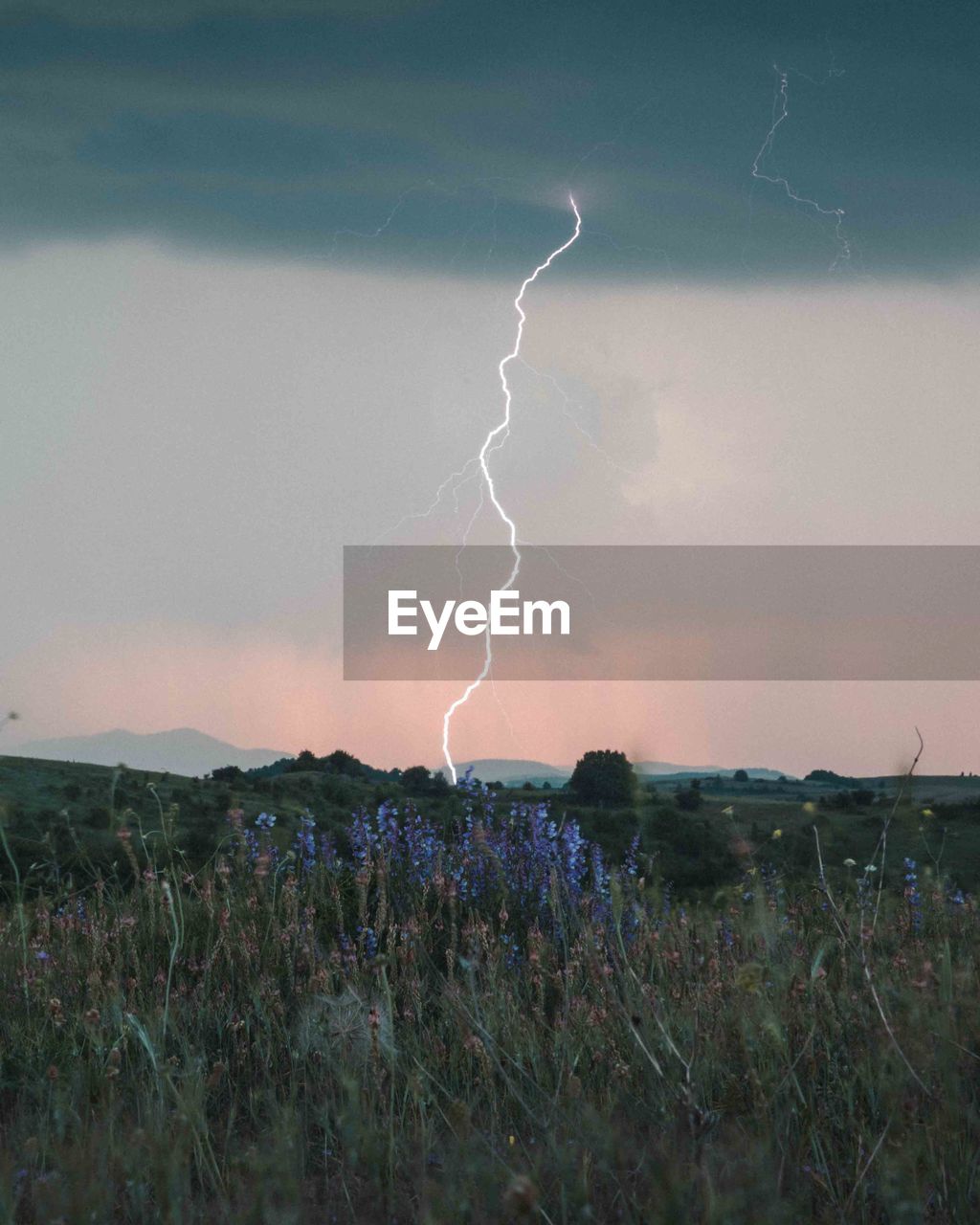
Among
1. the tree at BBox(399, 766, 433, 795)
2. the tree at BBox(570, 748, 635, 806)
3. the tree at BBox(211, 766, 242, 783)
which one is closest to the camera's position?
the tree at BBox(570, 748, 635, 806)

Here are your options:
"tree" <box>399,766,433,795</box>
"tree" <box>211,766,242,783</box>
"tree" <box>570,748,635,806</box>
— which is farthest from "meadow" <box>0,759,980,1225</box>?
"tree" <box>211,766,242,783</box>

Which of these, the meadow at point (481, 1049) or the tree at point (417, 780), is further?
the tree at point (417, 780)

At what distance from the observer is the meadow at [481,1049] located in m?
2.26

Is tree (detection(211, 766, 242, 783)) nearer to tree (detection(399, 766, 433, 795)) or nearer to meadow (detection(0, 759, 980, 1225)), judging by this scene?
tree (detection(399, 766, 433, 795))

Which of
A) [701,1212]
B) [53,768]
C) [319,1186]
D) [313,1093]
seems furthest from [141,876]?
[53,768]

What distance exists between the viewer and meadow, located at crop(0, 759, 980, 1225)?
2.26 metres

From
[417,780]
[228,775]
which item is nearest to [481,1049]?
[417,780]

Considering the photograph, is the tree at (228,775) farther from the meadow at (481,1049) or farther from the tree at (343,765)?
the meadow at (481,1049)

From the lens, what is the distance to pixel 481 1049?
10.4 feet

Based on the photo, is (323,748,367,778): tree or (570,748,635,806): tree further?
(323,748,367,778): tree

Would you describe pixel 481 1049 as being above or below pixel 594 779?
below

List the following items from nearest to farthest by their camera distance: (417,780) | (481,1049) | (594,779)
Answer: (481,1049)
(594,779)
(417,780)

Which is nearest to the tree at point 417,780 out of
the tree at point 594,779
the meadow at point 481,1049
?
the tree at point 594,779

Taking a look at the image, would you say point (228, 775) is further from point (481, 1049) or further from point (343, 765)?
point (481, 1049)
